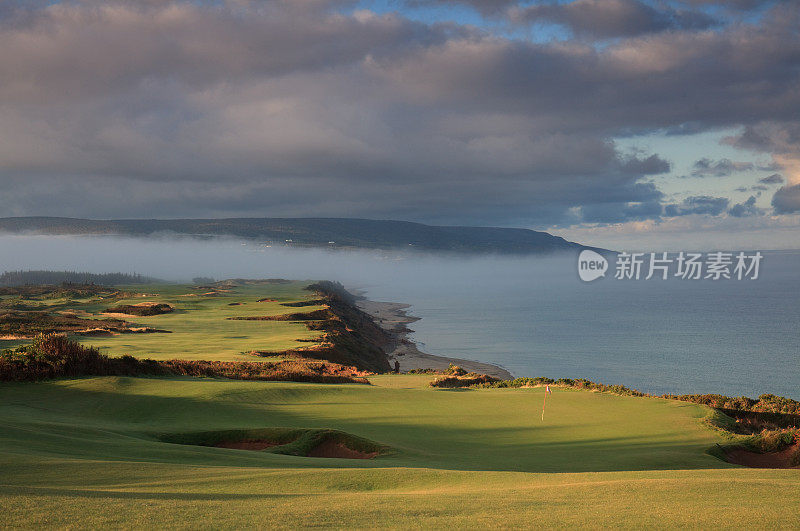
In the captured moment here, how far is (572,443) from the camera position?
48.9ft

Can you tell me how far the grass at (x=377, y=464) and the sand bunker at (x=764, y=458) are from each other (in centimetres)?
61

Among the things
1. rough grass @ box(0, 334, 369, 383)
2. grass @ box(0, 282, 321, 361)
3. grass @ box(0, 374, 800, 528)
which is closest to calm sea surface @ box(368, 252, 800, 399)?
grass @ box(0, 282, 321, 361)

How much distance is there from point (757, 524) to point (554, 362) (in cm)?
6033

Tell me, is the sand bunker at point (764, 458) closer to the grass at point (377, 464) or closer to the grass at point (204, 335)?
the grass at point (377, 464)

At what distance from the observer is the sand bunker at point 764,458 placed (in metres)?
14.2

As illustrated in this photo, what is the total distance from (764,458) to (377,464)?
945cm

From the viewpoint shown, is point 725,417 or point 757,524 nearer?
point 757,524

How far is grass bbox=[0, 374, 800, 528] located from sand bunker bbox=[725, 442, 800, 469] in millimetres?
613

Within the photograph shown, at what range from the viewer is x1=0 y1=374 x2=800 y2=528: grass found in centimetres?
636

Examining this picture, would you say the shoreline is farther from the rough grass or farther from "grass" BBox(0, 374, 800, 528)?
"grass" BBox(0, 374, 800, 528)

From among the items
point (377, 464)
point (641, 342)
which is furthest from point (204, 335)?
point (641, 342)

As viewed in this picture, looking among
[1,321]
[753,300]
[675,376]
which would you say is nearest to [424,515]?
[1,321]

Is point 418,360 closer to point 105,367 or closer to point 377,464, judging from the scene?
point 105,367

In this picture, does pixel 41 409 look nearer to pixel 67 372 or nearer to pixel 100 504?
pixel 67 372
